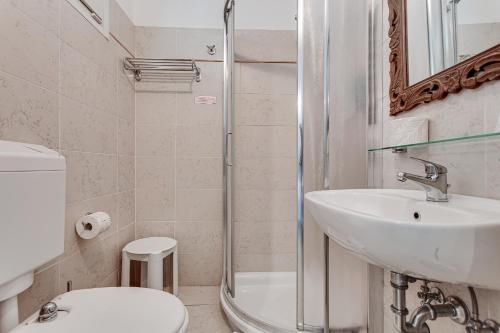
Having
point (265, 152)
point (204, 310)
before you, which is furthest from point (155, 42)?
point (204, 310)

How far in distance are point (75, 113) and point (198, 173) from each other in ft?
2.67

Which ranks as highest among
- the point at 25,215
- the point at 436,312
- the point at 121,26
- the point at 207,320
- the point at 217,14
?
the point at 217,14

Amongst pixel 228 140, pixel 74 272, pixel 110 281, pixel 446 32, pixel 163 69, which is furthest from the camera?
pixel 163 69

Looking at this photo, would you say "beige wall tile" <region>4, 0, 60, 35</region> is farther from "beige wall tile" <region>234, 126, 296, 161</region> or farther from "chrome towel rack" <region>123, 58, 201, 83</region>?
"beige wall tile" <region>234, 126, 296, 161</region>

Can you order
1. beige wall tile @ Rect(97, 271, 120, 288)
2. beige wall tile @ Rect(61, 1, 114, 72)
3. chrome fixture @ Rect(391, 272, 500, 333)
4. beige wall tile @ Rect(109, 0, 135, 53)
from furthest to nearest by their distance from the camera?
1. beige wall tile @ Rect(109, 0, 135, 53)
2. beige wall tile @ Rect(97, 271, 120, 288)
3. beige wall tile @ Rect(61, 1, 114, 72)
4. chrome fixture @ Rect(391, 272, 500, 333)

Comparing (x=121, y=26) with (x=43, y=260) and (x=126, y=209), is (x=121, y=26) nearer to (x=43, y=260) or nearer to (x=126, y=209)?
(x=126, y=209)

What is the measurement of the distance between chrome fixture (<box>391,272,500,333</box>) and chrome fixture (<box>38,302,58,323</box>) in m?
1.01

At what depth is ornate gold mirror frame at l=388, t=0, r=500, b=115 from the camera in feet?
1.94

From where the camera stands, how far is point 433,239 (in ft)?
1.19

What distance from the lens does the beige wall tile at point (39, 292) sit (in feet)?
2.85

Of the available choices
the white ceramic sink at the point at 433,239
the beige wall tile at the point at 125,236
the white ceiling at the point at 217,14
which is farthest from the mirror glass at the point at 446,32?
the beige wall tile at the point at 125,236

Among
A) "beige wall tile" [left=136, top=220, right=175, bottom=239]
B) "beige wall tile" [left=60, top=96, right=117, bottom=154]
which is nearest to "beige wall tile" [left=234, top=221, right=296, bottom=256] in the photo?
"beige wall tile" [left=136, top=220, right=175, bottom=239]

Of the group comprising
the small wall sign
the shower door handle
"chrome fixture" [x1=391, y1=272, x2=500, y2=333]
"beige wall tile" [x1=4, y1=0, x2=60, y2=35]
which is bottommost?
"chrome fixture" [x1=391, y1=272, x2=500, y2=333]

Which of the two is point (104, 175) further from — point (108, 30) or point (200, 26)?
point (200, 26)
